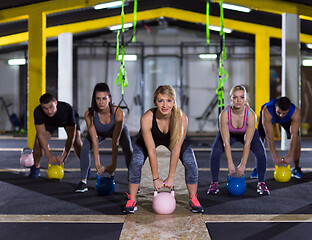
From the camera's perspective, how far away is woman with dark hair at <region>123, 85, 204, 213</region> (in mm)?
2662

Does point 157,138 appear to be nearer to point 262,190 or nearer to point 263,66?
point 262,190

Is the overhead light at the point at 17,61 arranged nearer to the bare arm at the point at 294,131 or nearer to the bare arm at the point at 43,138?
the bare arm at the point at 43,138

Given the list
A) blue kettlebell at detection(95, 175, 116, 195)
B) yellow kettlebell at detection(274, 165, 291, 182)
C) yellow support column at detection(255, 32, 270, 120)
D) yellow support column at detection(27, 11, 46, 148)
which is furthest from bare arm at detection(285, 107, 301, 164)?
yellow support column at detection(255, 32, 270, 120)

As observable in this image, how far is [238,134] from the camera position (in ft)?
11.4

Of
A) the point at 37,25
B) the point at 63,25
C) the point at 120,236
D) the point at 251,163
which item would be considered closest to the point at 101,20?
the point at 63,25

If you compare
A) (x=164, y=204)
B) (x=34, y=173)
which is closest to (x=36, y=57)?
(x=34, y=173)

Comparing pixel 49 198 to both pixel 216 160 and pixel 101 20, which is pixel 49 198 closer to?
pixel 216 160

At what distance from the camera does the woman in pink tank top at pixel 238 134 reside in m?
3.23

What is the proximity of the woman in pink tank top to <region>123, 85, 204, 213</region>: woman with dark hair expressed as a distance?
509 millimetres

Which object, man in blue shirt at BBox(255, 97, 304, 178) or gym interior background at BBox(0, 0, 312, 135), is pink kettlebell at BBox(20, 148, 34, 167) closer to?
man in blue shirt at BBox(255, 97, 304, 178)

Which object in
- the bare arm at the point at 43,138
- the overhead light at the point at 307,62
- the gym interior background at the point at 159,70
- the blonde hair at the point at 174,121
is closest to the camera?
the blonde hair at the point at 174,121

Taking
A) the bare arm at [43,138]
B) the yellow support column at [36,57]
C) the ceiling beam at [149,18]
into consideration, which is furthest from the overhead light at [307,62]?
the bare arm at [43,138]

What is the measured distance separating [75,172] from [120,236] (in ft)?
8.49

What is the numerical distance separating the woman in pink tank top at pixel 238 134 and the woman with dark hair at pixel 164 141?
509 millimetres
